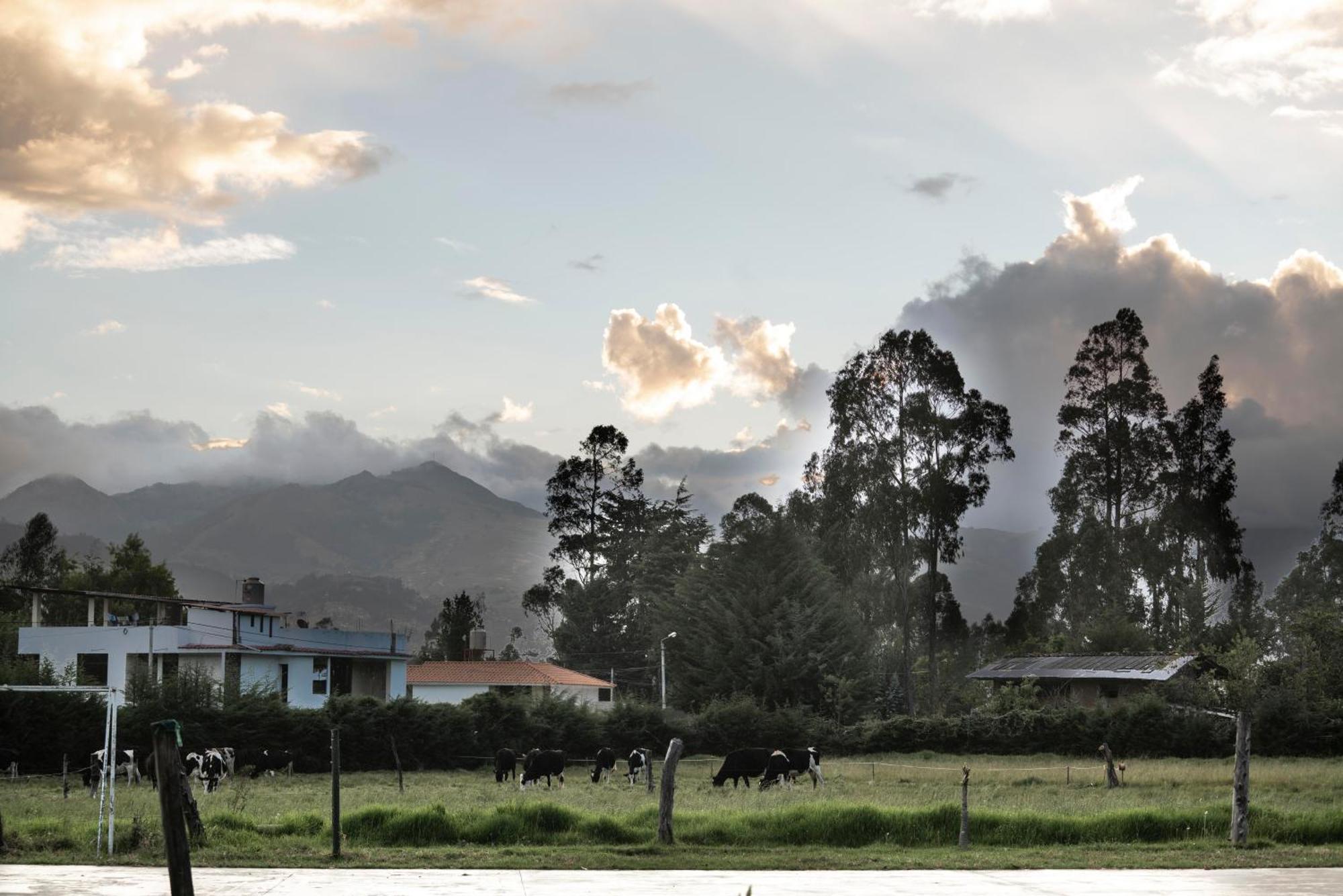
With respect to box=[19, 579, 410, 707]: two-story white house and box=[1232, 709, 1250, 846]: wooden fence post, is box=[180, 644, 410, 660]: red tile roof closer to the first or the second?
box=[19, 579, 410, 707]: two-story white house

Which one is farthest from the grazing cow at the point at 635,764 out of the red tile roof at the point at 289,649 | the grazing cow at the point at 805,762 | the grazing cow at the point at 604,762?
the red tile roof at the point at 289,649

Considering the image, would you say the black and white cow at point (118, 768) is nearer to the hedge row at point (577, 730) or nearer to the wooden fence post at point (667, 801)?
the hedge row at point (577, 730)

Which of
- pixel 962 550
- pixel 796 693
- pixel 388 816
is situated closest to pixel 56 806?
pixel 388 816

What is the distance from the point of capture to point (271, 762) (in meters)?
44.5

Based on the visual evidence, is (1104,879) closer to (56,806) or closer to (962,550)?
(56,806)

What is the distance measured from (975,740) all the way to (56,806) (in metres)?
35.1

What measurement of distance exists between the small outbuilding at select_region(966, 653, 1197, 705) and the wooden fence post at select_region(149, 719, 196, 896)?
51905 mm

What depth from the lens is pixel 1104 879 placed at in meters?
19.3

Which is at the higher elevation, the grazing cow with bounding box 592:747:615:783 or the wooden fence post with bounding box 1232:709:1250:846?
the wooden fence post with bounding box 1232:709:1250:846

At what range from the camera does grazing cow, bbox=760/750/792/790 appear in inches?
1471

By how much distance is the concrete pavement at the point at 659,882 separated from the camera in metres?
17.5

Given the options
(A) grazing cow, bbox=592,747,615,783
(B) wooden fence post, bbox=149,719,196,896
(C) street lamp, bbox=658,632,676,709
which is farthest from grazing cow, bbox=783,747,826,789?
(B) wooden fence post, bbox=149,719,196,896

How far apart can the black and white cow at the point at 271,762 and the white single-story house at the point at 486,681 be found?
2075 cm

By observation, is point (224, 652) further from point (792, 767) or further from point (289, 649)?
point (792, 767)
